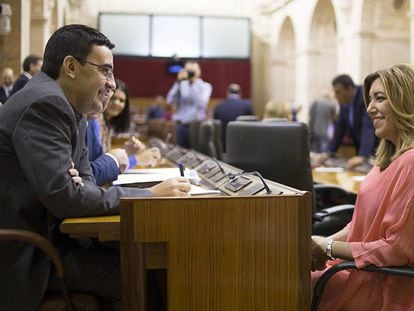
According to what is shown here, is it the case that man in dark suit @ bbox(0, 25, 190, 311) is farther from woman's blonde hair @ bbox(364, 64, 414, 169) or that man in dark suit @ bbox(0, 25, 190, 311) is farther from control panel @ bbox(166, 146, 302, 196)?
woman's blonde hair @ bbox(364, 64, 414, 169)

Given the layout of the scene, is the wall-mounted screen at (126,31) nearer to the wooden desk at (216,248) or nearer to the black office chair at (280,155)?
the black office chair at (280,155)

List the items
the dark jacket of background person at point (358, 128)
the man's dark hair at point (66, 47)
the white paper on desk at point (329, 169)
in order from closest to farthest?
the man's dark hair at point (66, 47) → the white paper on desk at point (329, 169) → the dark jacket of background person at point (358, 128)

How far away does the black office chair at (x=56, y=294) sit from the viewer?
175 cm

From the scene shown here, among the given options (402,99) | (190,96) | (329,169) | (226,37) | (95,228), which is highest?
(226,37)

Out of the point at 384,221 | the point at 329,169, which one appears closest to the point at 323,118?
the point at 329,169

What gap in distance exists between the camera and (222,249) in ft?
5.72

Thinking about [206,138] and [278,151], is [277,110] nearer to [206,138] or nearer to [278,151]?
[206,138]

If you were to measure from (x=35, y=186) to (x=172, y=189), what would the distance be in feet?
1.32

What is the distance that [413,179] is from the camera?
193cm

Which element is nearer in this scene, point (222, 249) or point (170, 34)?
point (222, 249)

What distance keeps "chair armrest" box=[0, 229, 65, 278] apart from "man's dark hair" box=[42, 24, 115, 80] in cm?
55

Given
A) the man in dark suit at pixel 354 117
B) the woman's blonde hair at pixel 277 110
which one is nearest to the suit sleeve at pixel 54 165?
the man in dark suit at pixel 354 117

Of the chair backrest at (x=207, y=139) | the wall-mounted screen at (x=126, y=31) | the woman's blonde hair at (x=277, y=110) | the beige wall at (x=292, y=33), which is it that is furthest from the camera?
the wall-mounted screen at (x=126, y=31)

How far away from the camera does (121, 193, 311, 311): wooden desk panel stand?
171 centimetres
